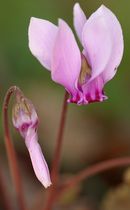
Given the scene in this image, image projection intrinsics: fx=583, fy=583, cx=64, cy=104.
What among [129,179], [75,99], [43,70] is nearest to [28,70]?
[43,70]

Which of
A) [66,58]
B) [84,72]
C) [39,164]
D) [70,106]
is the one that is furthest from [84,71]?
[70,106]

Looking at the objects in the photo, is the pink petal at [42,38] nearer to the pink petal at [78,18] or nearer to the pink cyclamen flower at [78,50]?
the pink cyclamen flower at [78,50]

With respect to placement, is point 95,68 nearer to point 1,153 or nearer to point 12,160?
point 12,160

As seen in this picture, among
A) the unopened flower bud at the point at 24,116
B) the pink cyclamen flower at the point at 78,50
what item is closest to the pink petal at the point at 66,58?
the pink cyclamen flower at the point at 78,50

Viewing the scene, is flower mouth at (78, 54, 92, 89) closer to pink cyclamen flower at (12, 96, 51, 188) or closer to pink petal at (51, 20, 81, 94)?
pink petal at (51, 20, 81, 94)

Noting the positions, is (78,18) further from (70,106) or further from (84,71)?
(70,106)

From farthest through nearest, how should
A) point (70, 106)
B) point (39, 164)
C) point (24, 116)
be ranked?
point (70, 106), point (24, 116), point (39, 164)
